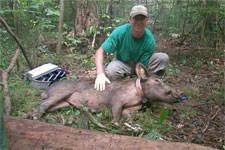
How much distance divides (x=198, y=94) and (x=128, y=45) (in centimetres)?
147

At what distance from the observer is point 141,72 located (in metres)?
5.75

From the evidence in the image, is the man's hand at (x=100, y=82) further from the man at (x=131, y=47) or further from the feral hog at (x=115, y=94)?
the feral hog at (x=115, y=94)

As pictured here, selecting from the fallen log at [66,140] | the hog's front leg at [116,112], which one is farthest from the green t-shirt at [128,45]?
the fallen log at [66,140]

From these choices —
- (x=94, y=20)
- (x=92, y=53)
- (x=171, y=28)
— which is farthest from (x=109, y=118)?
(x=171, y=28)

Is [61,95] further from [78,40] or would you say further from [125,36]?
[78,40]

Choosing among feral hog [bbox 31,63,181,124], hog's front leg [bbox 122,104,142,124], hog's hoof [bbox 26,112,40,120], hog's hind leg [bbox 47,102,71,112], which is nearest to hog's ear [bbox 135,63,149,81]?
feral hog [bbox 31,63,181,124]

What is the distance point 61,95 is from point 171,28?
6144 millimetres

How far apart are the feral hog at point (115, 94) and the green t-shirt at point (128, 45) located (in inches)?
20.3

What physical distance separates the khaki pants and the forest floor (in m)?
0.53

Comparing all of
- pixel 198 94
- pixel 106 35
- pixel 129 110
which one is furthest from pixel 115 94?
pixel 106 35

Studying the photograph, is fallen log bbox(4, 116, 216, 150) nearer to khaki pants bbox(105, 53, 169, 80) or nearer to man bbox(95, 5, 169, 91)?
man bbox(95, 5, 169, 91)

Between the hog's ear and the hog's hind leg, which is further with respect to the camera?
the hog's ear

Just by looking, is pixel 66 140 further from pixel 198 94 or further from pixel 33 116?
pixel 198 94

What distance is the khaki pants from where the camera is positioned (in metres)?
6.25
